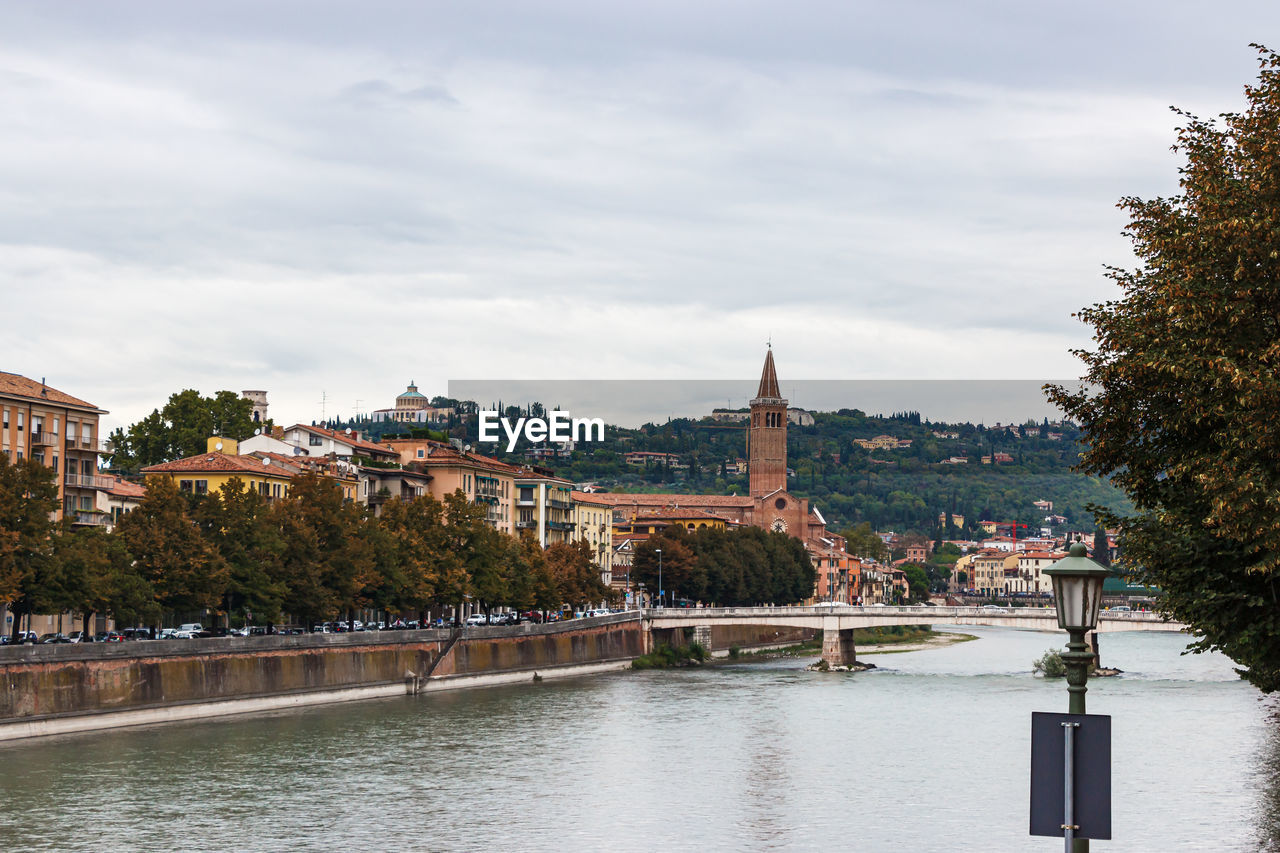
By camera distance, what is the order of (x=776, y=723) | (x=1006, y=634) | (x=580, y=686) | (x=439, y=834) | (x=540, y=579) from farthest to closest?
(x=1006, y=634), (x=540, y=579), (x=580, y=686), (x=776, y=723), (x=439, y=834)

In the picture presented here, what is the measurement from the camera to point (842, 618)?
10462 centimetres

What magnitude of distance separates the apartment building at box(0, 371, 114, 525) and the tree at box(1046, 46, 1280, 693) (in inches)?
2303

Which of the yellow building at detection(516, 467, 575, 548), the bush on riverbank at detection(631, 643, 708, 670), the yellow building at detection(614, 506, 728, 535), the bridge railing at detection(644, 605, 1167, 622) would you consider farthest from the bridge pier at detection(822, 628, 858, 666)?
the yellow building at detection(614, 506, 728, 535)

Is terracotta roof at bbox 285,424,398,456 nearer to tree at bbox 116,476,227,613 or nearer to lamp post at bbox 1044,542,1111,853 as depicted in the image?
tree at bbox 116,476,227,613

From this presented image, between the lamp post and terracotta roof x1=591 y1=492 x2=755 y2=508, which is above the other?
terracotta roof x1=591 y1=492 x2=755 y2=508

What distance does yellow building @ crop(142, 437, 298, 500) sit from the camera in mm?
87750

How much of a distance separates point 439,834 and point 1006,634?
138 m

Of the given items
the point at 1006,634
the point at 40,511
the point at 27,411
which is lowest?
the point at 1006,634

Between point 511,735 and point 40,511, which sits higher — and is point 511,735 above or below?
below

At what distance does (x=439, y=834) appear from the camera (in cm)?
3844

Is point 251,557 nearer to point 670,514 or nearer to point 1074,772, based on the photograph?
point 1074,772

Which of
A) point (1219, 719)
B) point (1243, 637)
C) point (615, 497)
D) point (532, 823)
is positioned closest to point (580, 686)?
point (1219, 719)

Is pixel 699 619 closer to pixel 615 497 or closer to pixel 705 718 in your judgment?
pixel 705 718

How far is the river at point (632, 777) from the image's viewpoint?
38.2 metres
